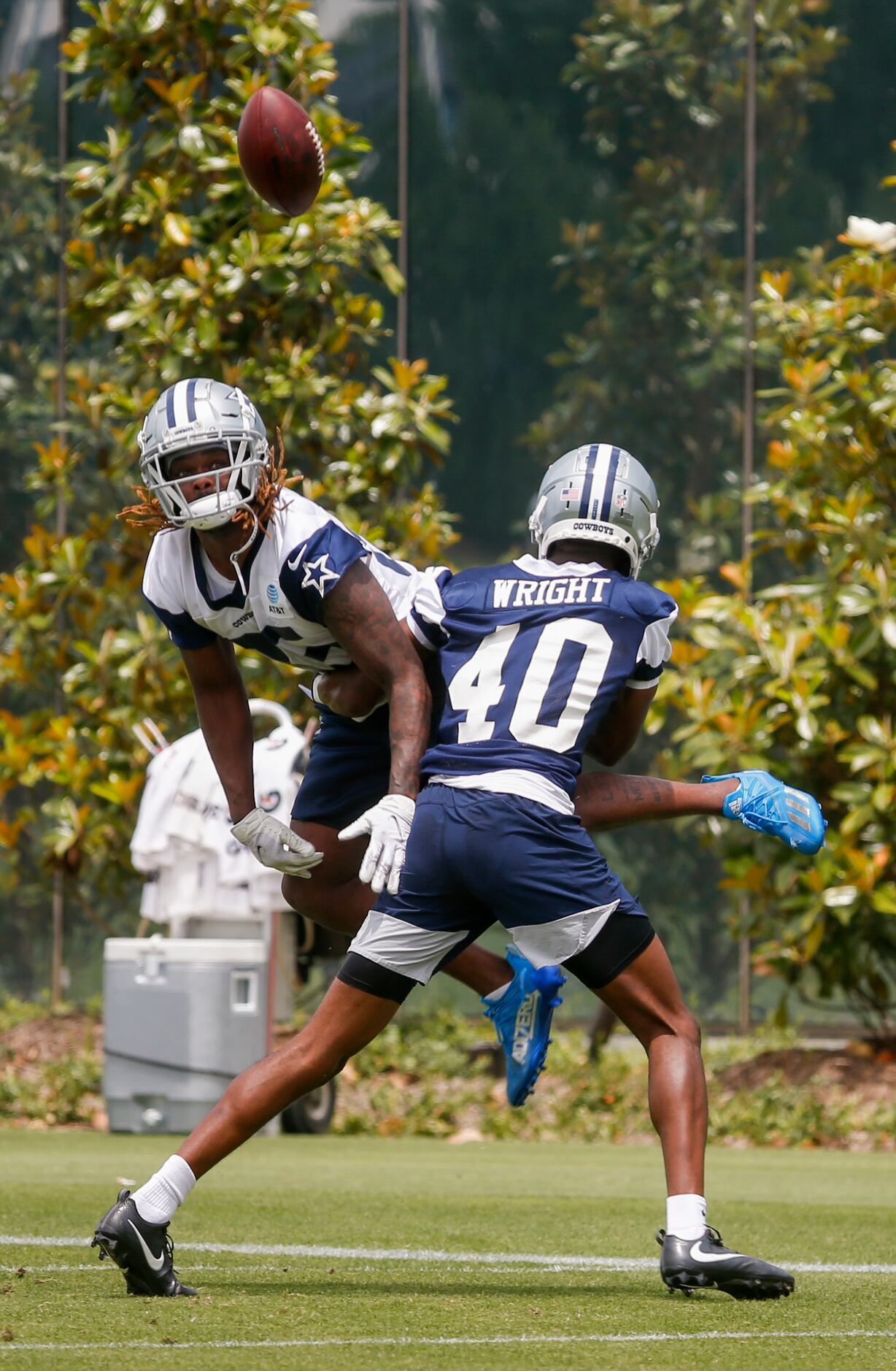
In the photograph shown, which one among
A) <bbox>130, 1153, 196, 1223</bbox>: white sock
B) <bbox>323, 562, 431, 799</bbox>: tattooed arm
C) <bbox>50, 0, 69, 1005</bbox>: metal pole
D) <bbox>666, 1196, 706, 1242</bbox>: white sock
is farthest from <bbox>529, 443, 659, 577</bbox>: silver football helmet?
<bbox>50, 0, 69, 1005</bbox>: metal pole

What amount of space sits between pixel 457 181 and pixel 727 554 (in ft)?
9.13

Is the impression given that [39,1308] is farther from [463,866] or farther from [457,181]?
[457,181]

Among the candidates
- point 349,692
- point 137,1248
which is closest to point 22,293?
point 349,692

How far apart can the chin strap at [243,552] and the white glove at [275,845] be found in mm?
522

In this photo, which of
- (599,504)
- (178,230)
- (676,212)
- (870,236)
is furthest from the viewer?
(676,212)

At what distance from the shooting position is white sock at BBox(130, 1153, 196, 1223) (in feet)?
13.1

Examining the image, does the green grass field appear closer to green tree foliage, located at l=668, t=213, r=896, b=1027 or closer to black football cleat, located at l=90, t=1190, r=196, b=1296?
black football cleat, located at l=90, t=1190, r=196, b=1296

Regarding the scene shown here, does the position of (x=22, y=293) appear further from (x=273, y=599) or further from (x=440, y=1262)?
(x=440, y=1262)

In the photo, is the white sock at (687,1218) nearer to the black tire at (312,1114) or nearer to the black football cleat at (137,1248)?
the black football cleat at (137,1248)

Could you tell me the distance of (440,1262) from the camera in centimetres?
474

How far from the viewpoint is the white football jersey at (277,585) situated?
4.40 m

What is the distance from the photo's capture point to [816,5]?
436 inches

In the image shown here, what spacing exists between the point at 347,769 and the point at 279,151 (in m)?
2.72

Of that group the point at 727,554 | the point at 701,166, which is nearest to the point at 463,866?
the point at 727,554
